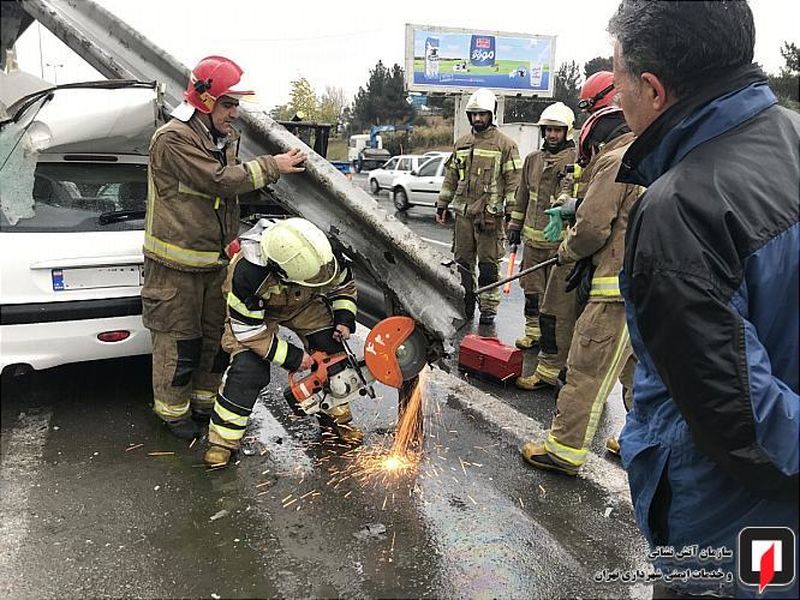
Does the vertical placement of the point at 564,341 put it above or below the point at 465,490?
above

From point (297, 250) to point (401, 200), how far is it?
16.4 metres

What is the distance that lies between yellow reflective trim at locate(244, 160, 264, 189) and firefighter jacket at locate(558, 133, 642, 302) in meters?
1.69

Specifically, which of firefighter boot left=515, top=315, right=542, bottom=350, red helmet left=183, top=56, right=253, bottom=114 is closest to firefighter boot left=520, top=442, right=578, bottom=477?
firefighter boot left=515, top=315, right=542, bottom=350

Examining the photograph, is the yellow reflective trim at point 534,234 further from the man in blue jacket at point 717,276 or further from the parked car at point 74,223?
the man in blue jacket at point 717,276

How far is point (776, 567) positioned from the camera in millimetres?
1349

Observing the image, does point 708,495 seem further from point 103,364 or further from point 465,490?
point 103,364

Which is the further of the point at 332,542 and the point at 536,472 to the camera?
the point at 536,472

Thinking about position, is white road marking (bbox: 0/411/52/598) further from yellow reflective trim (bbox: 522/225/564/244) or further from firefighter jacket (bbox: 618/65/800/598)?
yellow reflective trim (bbox: 522/225/564/244)

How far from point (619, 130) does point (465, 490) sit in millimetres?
2136

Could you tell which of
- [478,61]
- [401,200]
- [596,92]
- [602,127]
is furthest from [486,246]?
[478,61]

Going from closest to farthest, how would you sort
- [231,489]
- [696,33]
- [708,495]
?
[696,33] → [708,495] → [231,489]

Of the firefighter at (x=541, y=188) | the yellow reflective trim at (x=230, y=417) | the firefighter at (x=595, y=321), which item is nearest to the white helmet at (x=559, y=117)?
the firefighter at (x=541, y=188)

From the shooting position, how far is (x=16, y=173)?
393 cm

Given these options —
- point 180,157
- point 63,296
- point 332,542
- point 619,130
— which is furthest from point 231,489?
point 619,130
